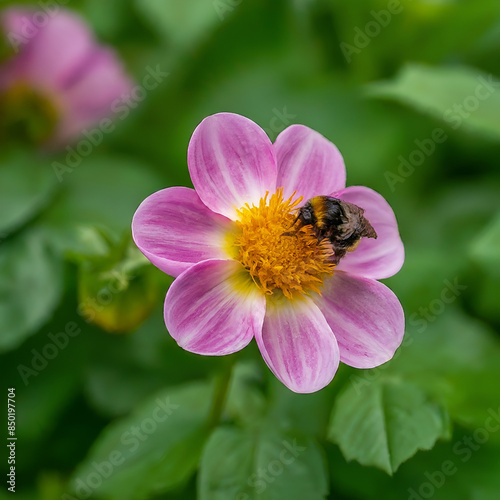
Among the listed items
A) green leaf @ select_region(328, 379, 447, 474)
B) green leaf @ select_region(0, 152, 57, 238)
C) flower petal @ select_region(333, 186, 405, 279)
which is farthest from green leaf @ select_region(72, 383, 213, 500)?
green leaf @ select_region(0, 152, 57, 238)

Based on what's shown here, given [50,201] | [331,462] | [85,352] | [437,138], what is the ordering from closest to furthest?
[331,462], [85,352], [50,201], [437,138]

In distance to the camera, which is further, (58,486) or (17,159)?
(17,159)

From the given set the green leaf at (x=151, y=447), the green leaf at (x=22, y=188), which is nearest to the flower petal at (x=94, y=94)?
the green leaf at (x=22, y=188)

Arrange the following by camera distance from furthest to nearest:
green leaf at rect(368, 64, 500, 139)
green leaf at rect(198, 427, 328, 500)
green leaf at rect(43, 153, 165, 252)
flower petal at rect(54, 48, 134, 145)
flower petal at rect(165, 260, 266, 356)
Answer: flower petal at rect(54, 48, 134, 145) < green leaf at rect(43, 153, 165, 252) < green leaf at rect(368, 64, 500, 139) < green leaf at rect(198, 427, 328, 500) < flower petal at rect(165, 260, 266, 356)

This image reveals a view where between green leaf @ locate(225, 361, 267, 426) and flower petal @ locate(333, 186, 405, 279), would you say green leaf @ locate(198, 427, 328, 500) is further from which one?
flower petal @ locate(333, 186, 405, 279)

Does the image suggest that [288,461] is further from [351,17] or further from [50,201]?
[351,17]

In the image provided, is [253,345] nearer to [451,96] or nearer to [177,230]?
[177,230]

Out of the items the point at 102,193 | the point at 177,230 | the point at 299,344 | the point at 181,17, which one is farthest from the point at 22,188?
the point at 299,344

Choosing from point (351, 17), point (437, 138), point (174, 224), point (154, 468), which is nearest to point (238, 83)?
point (351, 17)
